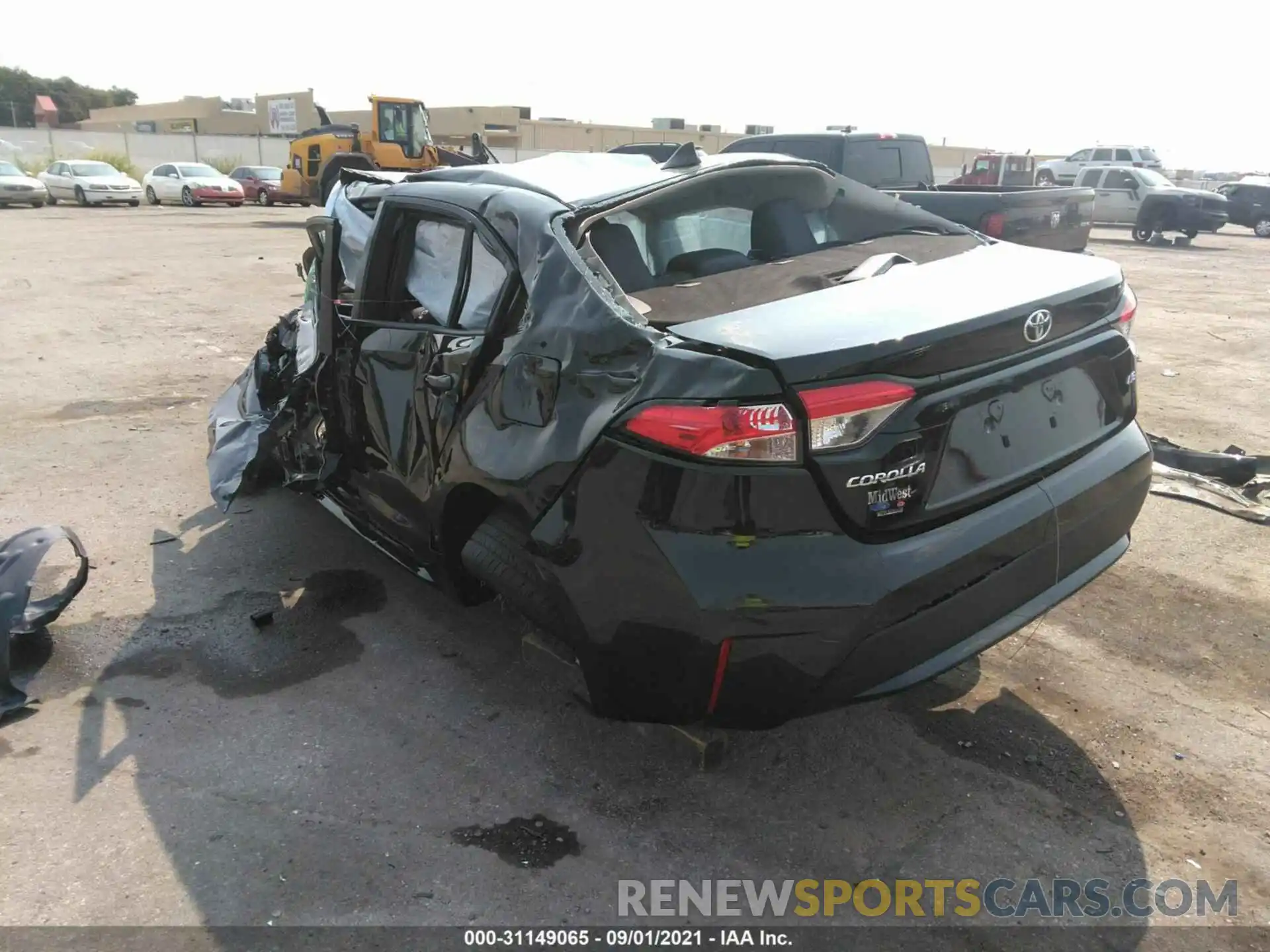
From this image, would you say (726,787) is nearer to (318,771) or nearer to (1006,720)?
(1006,720)

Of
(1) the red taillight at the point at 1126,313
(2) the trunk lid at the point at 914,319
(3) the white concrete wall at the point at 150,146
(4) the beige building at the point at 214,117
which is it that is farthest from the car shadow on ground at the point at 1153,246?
(4) the beige building at the point at 214,117

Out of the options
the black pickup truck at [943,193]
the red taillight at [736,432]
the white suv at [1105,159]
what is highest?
the white suv at [1105,159]

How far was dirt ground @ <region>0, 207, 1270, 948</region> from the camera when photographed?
2.48 meters

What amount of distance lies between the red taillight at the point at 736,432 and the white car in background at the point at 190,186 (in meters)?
34.2

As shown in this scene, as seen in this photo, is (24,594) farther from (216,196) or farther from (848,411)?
(216,196)

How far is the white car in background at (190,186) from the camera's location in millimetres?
31594

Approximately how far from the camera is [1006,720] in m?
3.12

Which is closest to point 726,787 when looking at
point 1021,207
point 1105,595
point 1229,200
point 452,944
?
point 452,944

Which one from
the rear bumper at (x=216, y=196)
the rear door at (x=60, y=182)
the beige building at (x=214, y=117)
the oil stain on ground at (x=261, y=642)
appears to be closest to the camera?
the oil stain on ground at (x=261, y=642)

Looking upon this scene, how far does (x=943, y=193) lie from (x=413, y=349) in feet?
26.1

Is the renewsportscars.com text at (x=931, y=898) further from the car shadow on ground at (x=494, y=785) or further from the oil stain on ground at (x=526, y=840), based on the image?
the oil stain on ground at (x=526, y=840)

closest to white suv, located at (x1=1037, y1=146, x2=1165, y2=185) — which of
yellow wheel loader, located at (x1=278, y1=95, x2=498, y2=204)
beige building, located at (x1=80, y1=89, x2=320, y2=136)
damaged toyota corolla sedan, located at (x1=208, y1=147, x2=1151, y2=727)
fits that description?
yellow wheel loader, located at (x1=278, y1=95, x2=498, y2=204)

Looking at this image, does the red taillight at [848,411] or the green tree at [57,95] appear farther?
the green tree at [57,95]

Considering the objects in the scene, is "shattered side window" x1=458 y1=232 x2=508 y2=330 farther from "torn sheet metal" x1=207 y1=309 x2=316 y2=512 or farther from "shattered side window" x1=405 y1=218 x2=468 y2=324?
"torn sheet metal" x1=207 y1=309 x2=316 y2=512
